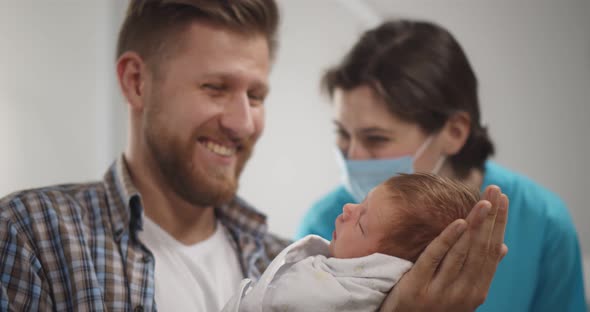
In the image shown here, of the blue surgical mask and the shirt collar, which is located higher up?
the shirt collar

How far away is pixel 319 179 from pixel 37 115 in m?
1.60

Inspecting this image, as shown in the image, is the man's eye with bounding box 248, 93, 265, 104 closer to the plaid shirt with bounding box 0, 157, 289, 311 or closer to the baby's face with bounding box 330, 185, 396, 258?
the plaid shirt with bounding box 0, 157, 289, 311

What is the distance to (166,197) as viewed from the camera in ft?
4.64

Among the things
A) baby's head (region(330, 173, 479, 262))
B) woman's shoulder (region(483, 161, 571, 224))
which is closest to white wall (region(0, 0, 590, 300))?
woman's shoulder (region(483, 161, 571, 224))

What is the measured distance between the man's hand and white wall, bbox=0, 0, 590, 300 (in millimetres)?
1243

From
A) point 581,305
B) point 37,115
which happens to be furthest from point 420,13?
point 37,115

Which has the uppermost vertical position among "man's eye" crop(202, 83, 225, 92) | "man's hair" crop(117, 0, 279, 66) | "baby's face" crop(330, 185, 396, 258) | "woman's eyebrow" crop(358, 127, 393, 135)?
"man's hair" crop(117, 0, 279, 66)

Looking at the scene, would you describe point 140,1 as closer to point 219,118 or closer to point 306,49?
point 219,118

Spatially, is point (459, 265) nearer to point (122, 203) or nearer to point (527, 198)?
point (122, 203)

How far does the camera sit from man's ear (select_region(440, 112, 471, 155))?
6.03 ft

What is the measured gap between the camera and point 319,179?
3078mm

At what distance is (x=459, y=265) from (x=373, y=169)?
2.86 feet

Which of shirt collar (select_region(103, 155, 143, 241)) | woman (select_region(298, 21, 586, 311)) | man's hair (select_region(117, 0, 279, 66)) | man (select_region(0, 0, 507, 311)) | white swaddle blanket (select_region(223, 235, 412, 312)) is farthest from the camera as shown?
woman (select_region(298, 21, 586, 311))

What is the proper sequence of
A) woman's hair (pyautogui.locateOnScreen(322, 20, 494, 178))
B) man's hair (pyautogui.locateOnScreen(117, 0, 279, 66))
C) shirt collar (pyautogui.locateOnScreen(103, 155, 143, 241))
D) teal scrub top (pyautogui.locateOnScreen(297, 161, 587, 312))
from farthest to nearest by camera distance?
woman's hair (pyautogui.locateOnScreen(322, 20, 494, 178)) < teal scrub top (pyautogui.locateOnScreen(297, 161, 587, 312)) < man's hair (pyautogui.locateOnScreen(117, 0, 279, 66)) < shirt collar (pyautogui.locateOnScreen(103, 155, 143, 241))
